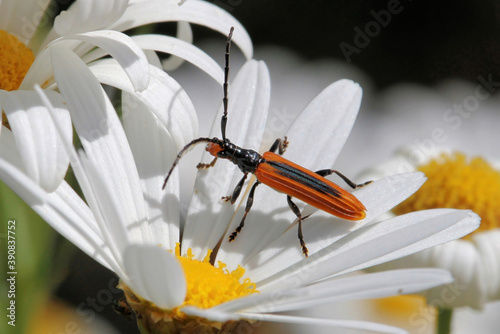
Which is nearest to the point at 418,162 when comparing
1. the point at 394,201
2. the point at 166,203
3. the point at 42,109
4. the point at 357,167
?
the point at 357,167

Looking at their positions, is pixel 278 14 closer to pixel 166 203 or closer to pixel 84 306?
pixel 84 306

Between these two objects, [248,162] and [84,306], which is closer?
[248,162]

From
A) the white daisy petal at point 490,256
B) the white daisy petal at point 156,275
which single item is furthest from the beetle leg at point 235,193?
the white daisy petal at point 490,256

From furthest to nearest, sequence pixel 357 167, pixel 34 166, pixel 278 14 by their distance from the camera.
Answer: pixel 278 14 < pixel 357 167 < pixel 34 166

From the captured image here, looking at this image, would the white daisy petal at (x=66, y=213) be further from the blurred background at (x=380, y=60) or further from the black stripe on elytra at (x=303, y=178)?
the blurred background at (x=380, y=60)

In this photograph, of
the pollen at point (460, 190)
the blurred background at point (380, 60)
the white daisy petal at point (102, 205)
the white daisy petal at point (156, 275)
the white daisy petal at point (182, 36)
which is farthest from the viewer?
the blurred background at point (380, 60)

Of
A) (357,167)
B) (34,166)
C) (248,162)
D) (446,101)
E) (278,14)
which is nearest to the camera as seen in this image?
(34,166)

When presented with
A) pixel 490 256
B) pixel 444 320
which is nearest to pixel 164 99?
pixel 444 320
